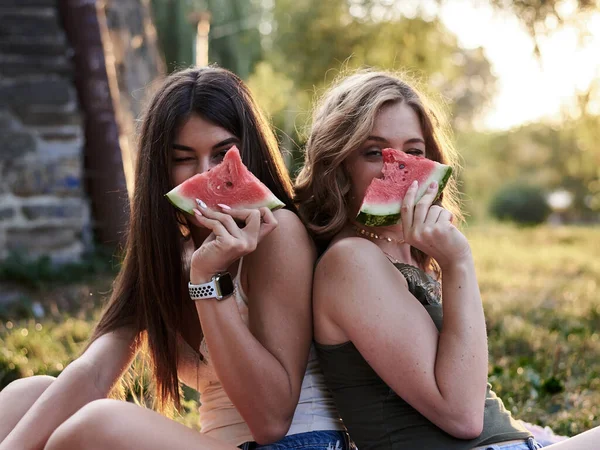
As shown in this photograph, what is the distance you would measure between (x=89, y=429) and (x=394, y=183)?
1.18m

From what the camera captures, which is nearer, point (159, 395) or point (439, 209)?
point (439, 209)

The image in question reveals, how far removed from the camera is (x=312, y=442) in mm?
2504

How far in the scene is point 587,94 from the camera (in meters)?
9.78

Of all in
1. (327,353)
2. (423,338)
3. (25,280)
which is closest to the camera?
(423,338)

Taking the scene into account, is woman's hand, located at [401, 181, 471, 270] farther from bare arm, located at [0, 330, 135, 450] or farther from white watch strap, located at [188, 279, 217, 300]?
bare arm, located at [0, 330, 135, 450]

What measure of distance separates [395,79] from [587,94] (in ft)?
25.5

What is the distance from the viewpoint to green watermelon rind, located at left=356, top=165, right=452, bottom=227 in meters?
2.49

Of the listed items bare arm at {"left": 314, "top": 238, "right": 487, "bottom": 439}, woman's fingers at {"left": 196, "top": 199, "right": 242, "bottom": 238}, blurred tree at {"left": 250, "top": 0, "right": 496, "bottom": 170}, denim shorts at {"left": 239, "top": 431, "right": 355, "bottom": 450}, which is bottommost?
denim shorts at {"left": 239, "top": 431, "right": 355, "bottom": 450}

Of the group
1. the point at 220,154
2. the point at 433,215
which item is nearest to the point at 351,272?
the point at 433,215

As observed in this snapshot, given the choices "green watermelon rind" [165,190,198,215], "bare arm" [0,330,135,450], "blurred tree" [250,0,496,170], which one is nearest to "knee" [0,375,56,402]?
"bare arm" [0,330,135,450]

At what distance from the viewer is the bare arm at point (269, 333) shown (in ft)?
7.79

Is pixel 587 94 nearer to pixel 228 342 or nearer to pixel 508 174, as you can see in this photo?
pixel 228 342

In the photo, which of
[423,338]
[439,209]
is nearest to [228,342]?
[423,338]

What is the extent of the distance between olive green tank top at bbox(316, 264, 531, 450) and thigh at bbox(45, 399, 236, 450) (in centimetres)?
50
